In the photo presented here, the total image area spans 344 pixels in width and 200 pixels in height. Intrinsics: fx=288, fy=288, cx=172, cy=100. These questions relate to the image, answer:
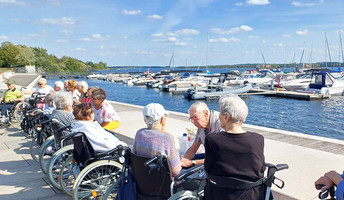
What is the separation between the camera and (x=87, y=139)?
3379mm

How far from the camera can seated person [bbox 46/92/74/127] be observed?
4324 millimetres

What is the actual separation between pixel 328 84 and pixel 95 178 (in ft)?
108

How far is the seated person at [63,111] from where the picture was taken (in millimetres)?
4324

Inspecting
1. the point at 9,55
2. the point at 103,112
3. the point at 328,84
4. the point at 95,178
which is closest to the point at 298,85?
the point at 328,84

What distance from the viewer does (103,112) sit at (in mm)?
4852

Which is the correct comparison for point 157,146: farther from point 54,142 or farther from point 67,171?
point 54,142

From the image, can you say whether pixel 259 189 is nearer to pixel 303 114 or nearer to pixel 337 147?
pixel 337 147

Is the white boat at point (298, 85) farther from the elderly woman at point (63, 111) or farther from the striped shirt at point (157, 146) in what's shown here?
the striped shirt at point (157, 146)

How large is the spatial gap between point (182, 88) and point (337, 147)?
36460 mm

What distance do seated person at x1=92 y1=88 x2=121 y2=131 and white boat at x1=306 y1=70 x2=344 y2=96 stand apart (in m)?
30.1

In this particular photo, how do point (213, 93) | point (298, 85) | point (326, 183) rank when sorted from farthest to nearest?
point (298, 85), point (213, 93), point (326, 183)

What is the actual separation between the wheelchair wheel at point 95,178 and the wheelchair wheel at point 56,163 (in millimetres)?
645

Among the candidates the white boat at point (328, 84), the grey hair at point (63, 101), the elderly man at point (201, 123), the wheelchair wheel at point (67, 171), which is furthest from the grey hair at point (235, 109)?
the white boat at point (328, 84)

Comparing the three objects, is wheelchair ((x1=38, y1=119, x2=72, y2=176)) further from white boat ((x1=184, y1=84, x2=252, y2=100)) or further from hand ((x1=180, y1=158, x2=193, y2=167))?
white boat ((x1=184, y1=84, x2=252, y2=100))
